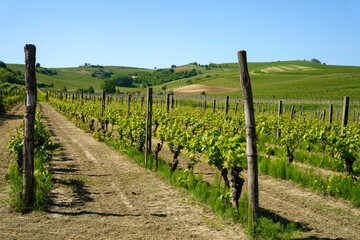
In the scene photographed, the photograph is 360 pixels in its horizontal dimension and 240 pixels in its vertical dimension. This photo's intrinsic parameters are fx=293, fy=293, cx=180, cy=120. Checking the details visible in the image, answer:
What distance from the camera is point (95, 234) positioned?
3.92 metres

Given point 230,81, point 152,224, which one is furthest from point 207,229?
point 230,81

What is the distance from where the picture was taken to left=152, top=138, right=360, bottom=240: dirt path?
4.25m

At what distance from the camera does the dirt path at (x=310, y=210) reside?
425 centimetres

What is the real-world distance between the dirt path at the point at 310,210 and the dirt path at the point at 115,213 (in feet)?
3.58

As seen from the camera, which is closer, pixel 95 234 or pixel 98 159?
pixel 95 234

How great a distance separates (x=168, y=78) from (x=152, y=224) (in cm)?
11795

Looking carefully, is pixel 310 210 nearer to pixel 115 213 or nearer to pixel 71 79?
pixel 115 213

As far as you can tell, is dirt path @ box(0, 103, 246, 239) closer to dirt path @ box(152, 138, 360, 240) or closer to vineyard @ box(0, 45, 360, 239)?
vineyard @ box(0, 45, 360, 239)

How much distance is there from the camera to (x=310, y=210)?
201 inches

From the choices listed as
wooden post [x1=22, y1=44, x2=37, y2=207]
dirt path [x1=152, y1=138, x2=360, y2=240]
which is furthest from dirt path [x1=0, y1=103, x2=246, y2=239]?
dirt path [x1=152, y1=138, x2=360, y2=240]

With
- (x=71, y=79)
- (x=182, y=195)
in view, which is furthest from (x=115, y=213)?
(x=71, y=79)

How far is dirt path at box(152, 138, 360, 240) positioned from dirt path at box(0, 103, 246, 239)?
1090 mm

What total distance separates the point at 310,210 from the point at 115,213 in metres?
3.33

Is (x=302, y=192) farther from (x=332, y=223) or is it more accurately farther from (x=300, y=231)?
(x=300, y=231)
